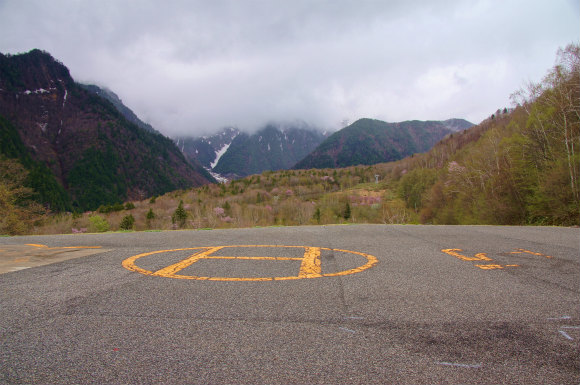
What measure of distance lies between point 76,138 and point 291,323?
194 m

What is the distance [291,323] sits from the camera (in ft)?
7.62

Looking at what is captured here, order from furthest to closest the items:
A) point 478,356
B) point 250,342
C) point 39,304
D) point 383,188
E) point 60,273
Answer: point 383,188 → point 60,273 → point 39,304 → point 250,342 → point 478,356

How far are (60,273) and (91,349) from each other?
104 inches

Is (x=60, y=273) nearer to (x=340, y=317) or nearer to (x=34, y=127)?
(x=340, y=317)

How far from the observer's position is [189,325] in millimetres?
2301

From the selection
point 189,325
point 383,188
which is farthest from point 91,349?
point 383,188

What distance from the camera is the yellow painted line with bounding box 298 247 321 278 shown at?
12.6 feet

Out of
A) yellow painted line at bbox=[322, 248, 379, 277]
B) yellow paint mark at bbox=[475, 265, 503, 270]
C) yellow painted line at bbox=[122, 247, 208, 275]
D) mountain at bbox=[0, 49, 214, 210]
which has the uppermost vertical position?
mountain at bbox=[0, 49, 214, 210]

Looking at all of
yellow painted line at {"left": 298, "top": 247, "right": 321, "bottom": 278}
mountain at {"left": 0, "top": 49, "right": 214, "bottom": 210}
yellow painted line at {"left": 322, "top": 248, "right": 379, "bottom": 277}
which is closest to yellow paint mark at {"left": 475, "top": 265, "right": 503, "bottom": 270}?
yellow painted line at {"left": 322, "top": 248, "right": 379, "bottom": 277}

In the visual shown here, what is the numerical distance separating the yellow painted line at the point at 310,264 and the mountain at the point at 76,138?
13637 cm

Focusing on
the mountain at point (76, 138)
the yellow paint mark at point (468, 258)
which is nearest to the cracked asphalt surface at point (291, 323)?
the yellow paint mark at point (468, 258)

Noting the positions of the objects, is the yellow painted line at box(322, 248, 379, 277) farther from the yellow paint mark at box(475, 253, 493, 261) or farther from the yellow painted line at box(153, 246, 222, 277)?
the yellow painted line at box(153, 246, 222, 277)

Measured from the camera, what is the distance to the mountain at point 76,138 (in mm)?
131125

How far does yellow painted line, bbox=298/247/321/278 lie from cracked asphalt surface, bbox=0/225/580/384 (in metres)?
0.04
